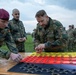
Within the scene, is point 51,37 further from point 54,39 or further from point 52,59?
point 52,59

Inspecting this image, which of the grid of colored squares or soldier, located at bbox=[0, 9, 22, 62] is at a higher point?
soldier, located at bbox=[0, 9, 22, 62]

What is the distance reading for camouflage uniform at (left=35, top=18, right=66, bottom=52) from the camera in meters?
4.26

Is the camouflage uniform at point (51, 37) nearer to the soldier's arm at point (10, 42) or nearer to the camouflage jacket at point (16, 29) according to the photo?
the soldier's arm at point (10, 42)

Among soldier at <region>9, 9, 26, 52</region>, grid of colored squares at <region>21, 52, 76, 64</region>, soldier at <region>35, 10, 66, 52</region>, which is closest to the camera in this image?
grid of colored squares at <region>21, 52, 76, 64</region>

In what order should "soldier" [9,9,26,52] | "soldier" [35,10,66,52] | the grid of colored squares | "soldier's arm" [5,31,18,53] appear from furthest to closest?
"soldier" [9,9,26,52] → "soldier" [35,10,66,52] → "soldier's arm" [5,31,18,53] → the grid of colored squares

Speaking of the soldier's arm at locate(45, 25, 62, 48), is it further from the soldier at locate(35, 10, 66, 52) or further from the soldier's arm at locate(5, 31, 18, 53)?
the soldier's arm at locate(5, 31, 18, 53)

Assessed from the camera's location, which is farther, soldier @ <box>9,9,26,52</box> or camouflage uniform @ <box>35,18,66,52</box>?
soldier @ <box>9,9,26,52</box>

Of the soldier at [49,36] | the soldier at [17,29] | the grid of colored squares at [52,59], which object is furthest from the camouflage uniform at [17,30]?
the grid of colored squares at [52,59]

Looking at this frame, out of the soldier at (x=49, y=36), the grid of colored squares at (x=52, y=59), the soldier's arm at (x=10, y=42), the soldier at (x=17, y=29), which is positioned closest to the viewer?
the grid of colored squares at (x=52, y=59)

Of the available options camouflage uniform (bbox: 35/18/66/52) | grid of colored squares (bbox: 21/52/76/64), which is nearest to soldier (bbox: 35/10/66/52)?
camouflage uniform (bbox: 35/18/66/52)

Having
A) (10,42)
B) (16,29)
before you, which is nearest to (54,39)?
(10,42)

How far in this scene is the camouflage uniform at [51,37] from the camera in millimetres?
4255

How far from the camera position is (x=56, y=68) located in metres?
2.70

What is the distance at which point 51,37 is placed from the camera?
4.38 m
